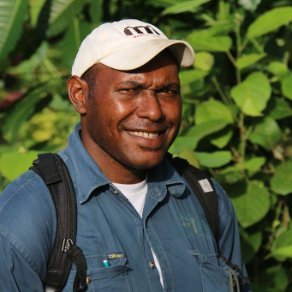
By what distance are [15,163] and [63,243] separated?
3.97 feet

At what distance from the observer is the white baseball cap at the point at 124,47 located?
2.21 metres

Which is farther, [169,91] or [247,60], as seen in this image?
[247,60]

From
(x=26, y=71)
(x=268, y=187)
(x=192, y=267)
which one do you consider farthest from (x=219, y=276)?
(x=26, y=71)

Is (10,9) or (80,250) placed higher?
(10,9)

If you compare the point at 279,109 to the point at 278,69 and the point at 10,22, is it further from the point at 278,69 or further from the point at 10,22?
the point at 10,22

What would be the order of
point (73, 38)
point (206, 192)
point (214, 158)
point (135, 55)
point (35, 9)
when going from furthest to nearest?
1. point (73, 38)
2. point (35, 9)
3. point (214, 158)
4. point (206, 192)
5. point (135, 55)

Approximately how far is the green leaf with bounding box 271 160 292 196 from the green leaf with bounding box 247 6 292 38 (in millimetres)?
569

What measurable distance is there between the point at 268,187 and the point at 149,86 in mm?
1803

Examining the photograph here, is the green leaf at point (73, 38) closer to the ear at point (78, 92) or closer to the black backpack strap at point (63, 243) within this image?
the ear at point (78, 92)

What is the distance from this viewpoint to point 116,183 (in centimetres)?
233

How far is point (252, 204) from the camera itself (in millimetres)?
3646

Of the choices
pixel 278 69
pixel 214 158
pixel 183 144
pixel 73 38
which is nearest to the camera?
pixel 183 144

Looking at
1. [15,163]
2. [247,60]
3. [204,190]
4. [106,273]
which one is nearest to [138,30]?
[204,190]

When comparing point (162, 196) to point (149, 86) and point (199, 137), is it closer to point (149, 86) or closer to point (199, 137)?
point (149, 86)
